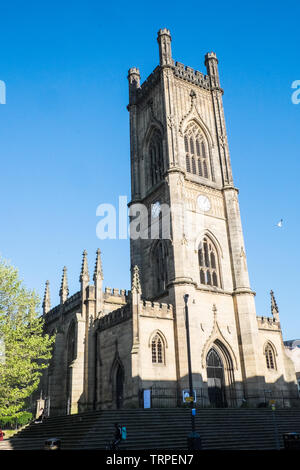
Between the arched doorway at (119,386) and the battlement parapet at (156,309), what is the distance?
16.1ft

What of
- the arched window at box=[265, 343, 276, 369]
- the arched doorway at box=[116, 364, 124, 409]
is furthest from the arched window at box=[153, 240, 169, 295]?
the arched window at box=[265, 343, 276, 369]

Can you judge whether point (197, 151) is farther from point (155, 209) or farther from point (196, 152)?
point (155, 209)

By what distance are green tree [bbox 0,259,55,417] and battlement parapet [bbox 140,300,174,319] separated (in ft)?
25.1

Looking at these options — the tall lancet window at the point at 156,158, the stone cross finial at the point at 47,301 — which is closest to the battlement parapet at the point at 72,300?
the stone cross finial at the point at 47,301

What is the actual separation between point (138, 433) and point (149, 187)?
25.4 meters

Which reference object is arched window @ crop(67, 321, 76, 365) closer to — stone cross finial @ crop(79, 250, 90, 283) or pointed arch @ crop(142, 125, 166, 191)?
stone cross finial @ crop(79, 250, 90, 283)

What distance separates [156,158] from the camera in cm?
4481

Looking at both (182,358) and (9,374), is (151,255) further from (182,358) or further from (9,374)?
(9,374)

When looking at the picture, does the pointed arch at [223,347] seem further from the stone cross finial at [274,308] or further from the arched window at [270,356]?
the stone cross finial at [274,308]

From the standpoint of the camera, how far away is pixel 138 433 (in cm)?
2364

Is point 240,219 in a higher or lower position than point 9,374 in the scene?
higher
